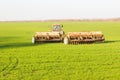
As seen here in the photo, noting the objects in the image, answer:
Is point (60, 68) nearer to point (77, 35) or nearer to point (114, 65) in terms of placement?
point (114, 65)

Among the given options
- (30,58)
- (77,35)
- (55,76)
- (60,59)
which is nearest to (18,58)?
(30,58)

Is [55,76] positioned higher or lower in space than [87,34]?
lower

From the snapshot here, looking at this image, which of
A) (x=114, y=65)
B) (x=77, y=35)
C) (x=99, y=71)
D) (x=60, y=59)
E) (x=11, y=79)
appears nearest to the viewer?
(x=11, y=79)

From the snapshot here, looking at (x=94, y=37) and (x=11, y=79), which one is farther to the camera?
(x=94, y=37)

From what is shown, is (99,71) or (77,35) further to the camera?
(77,35)

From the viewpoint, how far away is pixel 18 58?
17.1 meters

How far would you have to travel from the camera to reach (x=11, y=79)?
40.2ft

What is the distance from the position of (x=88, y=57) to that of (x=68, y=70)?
3.74 m

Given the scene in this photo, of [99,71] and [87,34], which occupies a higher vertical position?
[87,34]

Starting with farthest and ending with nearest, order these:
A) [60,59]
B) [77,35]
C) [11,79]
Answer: [77,35]
[60,59]
[11,79]

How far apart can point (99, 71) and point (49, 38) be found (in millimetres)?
13687

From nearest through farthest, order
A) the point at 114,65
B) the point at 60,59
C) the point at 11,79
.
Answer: the point at 11,79, the point at 114,65, the point at 60,59

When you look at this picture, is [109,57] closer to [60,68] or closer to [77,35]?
[60,68]

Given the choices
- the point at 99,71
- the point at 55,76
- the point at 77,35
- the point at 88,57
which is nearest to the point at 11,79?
the point at 55,76
